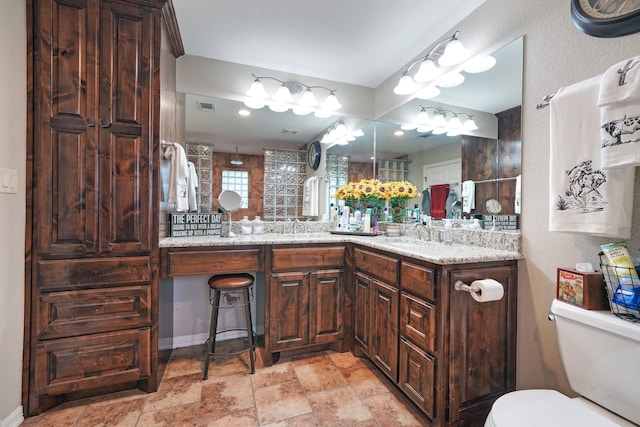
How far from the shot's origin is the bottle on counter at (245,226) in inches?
Result: 94.8

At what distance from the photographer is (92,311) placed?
1576 mm

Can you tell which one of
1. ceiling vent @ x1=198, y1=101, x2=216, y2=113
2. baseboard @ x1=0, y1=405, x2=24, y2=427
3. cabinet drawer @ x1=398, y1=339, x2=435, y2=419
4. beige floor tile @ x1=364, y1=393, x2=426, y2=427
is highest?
ceiling vent @ x1=198, y1=101, x2=216, y2=113

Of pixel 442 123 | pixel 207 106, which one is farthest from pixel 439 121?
pixel 207 106

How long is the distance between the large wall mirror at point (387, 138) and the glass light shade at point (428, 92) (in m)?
0.04

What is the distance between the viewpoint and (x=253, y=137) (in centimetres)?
251

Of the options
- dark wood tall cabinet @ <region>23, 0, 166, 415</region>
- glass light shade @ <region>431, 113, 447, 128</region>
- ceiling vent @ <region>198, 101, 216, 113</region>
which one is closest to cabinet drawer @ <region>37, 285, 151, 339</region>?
dark wood tall cabinet @ <region>23, 0, 166, 415</region>

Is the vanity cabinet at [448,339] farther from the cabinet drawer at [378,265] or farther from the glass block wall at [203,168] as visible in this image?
the glass block wall at [203,168]

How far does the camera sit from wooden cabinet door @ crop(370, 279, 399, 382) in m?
1.65

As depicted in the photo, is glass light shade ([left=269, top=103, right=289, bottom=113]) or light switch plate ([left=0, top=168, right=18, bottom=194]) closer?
light switch plate ([left=0, top=168, right=18, bottom=194])

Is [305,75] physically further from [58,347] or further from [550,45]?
[58,347]

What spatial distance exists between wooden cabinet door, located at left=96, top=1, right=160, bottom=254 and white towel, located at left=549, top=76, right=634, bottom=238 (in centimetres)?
205

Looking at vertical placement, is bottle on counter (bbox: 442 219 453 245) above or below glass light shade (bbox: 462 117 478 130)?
below

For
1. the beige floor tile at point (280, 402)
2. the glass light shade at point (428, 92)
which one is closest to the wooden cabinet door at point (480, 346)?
the beige floor tile at point (280, 402)

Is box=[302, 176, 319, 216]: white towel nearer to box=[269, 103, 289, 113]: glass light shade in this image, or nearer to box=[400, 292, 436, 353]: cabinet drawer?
box=[269, 103, 289, 113]: glass light shade
